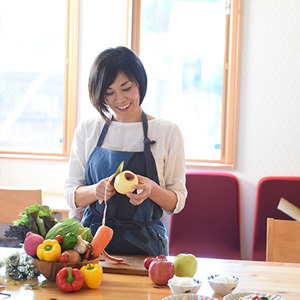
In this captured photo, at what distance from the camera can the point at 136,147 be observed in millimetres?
2018

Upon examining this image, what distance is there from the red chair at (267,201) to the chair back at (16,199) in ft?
5.06

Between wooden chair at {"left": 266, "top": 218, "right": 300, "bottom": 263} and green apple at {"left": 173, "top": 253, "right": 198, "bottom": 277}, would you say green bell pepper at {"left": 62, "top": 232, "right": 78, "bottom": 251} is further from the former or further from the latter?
wooden chair at {"left": 266, "top": 218, "right": 300, "bottom": 263}

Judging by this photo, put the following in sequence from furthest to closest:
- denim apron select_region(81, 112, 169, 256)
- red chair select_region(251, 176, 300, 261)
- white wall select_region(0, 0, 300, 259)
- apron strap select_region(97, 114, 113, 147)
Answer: white wall select_region(0, 0, 300, 259) → red chair select_region(251, 176, 300, 261) → apron strap select_region(97, 114, 113, 147) → denim apron select_region(81, 112, 169, 256)

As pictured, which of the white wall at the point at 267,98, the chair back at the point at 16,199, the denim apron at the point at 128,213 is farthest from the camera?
the white wall at the point at 267,98

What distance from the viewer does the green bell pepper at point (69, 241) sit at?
1.54 m

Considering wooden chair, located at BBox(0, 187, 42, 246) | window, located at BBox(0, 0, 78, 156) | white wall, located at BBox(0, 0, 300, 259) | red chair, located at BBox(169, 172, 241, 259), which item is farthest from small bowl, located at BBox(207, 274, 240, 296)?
window, located at BBox(0, 0, 78, 156)

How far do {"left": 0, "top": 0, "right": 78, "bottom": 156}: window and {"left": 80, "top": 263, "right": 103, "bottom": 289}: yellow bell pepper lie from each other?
229 centimetres

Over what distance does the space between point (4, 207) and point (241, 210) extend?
1.65 meters

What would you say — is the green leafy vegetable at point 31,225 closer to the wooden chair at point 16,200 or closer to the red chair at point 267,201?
the wooden chair at point 16,200

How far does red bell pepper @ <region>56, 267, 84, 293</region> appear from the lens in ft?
4.79

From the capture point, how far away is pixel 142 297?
57.4 inches

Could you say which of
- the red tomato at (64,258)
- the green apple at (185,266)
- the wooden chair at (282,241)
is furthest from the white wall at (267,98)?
the red tomato at (64,258)

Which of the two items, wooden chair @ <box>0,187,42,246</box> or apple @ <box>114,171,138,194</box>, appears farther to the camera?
wooden chair @ <box>0,187,42,246</box>

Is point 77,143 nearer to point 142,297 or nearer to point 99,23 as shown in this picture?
point 142,297
